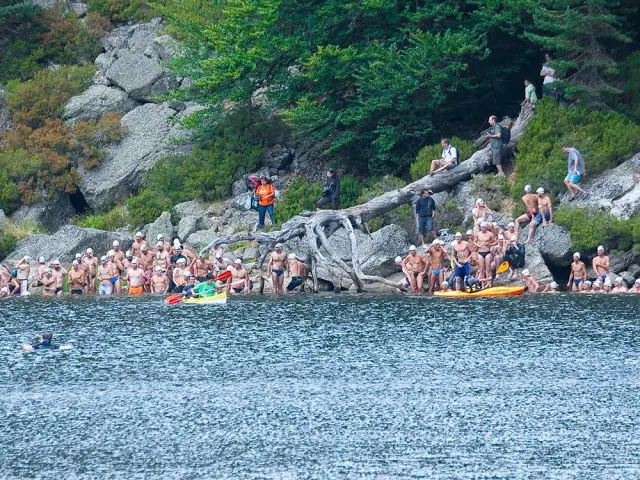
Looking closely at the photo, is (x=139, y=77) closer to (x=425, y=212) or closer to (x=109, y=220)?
(x=109, y=220)

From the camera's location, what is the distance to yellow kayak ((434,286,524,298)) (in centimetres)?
3369

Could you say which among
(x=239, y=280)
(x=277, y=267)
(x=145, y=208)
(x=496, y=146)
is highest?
(x=496, y=146)

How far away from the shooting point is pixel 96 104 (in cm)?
4838

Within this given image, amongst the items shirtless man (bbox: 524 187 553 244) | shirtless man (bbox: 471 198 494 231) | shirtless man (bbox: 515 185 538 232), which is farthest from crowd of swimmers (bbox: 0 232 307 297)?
shirtless man (bbox: 524 187 553 244)

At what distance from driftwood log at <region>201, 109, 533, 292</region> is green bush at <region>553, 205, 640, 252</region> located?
413 cm

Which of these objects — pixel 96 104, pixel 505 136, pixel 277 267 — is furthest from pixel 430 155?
pixel 96 104

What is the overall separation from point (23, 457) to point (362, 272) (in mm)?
15578

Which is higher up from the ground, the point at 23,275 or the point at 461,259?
the point at 461,259

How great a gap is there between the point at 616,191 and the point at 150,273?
12.9m

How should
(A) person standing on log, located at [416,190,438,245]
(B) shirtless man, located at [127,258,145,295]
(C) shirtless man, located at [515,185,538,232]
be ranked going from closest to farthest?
(C) shirtless man, located at [515,185,538,232] < (A) person standing on log, located at [416,190,438,245] < (B) shirtless man, located at [127,258,145,295]

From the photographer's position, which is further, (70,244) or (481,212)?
(70,244)

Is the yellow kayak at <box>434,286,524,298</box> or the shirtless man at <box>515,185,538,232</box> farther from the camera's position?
the shirtless man at <box>515,185,538,232</box>

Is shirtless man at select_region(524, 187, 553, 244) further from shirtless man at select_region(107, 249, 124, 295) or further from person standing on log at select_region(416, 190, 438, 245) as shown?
shirtless man at select_region(107, 249, 124, 295)

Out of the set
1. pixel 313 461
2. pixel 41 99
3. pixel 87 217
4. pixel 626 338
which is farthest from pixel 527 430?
pixel 41 99
